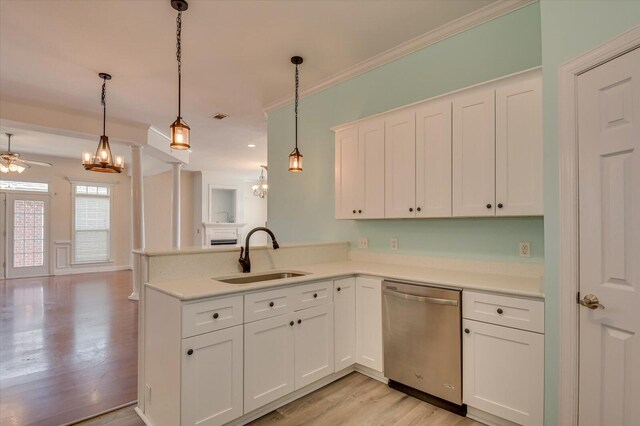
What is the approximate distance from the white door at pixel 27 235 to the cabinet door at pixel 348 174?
8.65 metres

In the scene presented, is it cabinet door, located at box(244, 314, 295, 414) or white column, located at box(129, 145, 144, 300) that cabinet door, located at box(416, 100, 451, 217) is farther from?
white column, located at box(129, 145, 144, 300)

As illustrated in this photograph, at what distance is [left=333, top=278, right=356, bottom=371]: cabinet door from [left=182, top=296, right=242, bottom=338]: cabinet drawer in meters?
0.92

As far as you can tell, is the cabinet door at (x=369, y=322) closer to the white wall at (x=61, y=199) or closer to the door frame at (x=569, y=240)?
the door frame at (x=569, y=240)

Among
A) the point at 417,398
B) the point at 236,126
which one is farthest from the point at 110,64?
the point at 417,398

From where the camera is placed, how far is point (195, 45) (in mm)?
3129

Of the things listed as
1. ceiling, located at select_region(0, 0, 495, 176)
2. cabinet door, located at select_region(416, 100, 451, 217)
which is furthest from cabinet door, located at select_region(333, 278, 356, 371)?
ceiling, located at select_region(0, 0, 495, 176)

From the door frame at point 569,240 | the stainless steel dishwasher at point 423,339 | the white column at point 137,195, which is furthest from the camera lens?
the white column at point 137,195

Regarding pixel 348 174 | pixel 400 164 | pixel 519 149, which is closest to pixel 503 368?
pixel 519 149

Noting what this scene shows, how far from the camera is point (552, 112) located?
177 cm

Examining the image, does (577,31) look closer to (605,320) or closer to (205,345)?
(605,320)

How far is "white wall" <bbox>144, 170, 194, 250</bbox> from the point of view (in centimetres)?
992

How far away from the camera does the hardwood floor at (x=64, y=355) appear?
7.98ft

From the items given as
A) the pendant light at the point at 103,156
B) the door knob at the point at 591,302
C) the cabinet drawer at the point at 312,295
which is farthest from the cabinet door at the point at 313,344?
the pendant light at the point at 103,156

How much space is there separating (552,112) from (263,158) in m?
A: 7.05
